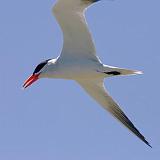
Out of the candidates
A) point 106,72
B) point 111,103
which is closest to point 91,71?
point 106,72

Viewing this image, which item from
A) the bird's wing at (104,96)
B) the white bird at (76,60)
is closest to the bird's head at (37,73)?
the white bird at (76,60)

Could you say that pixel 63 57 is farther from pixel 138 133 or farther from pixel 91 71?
pixel 138 133

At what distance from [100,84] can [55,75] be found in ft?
4.39

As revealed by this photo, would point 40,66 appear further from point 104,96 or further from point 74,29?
point 104,96

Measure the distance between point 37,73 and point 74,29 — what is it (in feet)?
5.04

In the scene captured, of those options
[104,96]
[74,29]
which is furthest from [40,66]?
[104,96]

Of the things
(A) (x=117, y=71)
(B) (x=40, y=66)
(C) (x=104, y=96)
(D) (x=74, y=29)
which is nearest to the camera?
(A) (x=117, y=71)

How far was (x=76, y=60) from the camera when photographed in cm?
1922

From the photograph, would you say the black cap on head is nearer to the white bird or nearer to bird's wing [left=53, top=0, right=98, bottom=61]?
the white bird

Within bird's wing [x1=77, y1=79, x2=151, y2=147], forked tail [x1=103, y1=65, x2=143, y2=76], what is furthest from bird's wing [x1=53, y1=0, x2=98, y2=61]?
bird's wing [x1=77, y1=79, x2=151, y2=147]

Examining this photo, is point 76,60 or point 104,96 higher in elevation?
point 76,60

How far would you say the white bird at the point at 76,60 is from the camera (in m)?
18.4

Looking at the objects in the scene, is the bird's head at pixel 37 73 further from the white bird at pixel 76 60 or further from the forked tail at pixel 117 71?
the forked tail at pixel 117 71

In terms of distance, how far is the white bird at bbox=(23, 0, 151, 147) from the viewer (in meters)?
18.4
